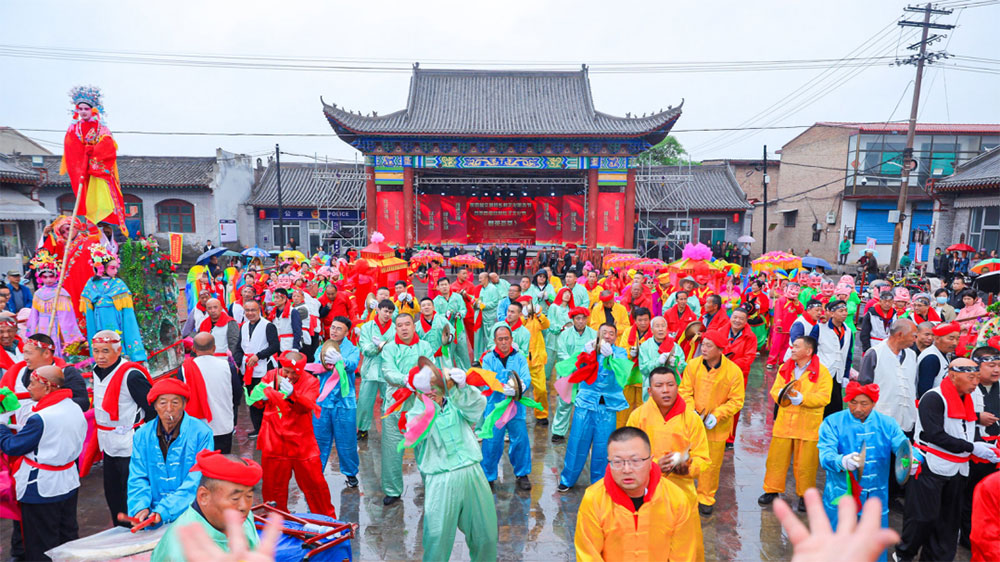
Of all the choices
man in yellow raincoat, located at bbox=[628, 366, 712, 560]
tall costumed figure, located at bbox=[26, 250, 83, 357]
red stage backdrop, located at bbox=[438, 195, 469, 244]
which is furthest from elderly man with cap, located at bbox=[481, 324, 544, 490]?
red stage backdrop, located at bbox=[438, 195, 469, 244]

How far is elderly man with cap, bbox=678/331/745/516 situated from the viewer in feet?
15.5

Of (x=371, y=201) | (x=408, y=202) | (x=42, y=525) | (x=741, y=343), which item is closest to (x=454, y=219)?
(x=408, y=202)

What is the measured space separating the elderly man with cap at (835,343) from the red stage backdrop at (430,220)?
858 inches

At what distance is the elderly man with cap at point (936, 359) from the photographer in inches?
195

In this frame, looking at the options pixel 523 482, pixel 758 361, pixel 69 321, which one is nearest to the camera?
pixel 523 482

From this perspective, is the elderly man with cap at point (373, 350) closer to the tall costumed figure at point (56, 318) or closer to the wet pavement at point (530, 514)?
the wet pavement at point (530, 514)

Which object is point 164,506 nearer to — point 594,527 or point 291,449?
point 291,449

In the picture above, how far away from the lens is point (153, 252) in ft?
25.7

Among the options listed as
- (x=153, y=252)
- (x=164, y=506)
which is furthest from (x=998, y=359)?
(x=153, y=252)

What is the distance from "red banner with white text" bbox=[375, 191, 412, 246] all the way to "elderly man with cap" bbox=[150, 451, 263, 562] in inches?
815

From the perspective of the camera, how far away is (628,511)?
2.60 meters

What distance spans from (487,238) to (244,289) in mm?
21464

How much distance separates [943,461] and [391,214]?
→ 68.6ft

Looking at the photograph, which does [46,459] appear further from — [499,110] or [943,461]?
[499,110]
